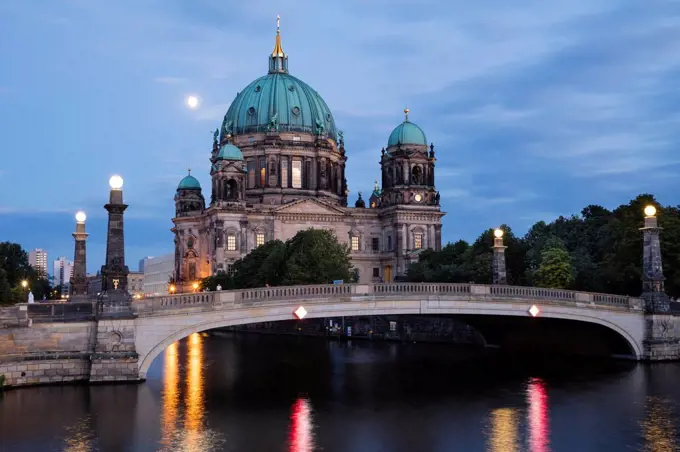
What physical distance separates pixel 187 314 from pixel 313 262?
46.9 metres

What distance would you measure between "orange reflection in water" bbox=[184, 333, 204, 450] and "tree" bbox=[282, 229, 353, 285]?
2136 cm

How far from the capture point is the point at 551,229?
330ft

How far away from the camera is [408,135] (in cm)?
13450

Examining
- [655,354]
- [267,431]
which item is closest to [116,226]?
[267,431]

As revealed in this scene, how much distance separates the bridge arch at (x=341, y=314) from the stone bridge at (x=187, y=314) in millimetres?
53

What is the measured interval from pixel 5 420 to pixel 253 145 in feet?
348

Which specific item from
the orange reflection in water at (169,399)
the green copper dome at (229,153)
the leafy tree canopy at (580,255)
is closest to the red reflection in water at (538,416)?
the orange reflection in water at (169,399)

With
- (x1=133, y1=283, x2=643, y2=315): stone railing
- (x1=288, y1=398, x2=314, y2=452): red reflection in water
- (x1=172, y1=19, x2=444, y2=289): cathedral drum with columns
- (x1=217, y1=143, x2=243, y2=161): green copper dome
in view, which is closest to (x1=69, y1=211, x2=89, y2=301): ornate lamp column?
(x1=133, y1=283, x2=643, y2=315): stone railing

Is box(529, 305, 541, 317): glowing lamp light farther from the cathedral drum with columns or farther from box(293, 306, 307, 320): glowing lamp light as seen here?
the cathedral drum with columns

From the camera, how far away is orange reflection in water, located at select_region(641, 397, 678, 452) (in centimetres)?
3362

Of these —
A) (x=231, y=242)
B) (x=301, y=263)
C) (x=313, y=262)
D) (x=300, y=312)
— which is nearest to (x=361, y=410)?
(x=300, y=312)

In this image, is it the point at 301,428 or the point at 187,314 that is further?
the point at 187,314

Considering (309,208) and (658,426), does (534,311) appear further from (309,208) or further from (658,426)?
(309,208)

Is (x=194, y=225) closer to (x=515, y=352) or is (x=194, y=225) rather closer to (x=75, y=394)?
(x=515, y=352)
